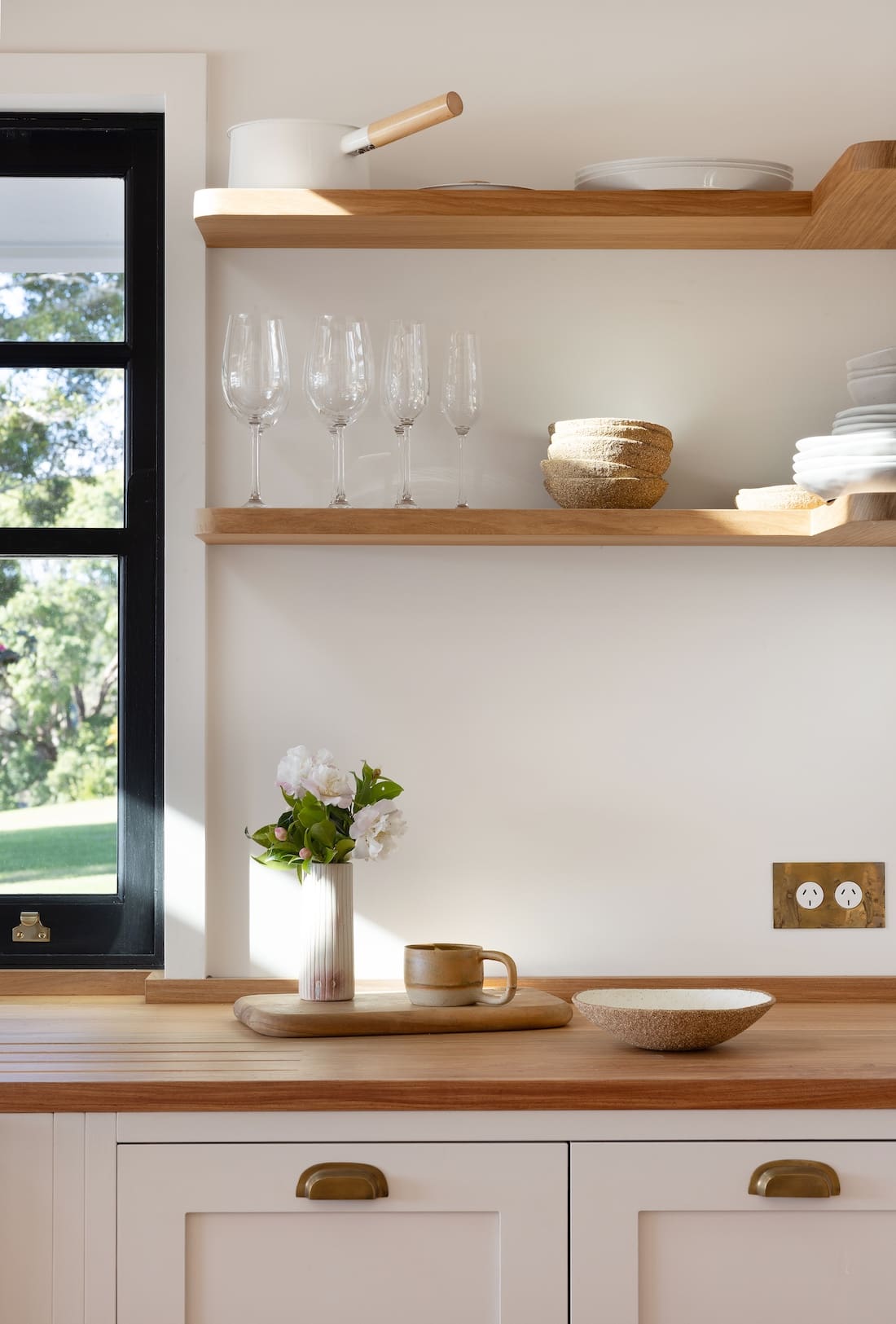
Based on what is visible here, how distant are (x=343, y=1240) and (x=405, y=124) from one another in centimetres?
152

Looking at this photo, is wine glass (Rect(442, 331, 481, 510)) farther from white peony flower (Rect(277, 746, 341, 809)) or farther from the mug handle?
the mug handle

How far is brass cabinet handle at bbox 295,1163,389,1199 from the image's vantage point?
1.52 m

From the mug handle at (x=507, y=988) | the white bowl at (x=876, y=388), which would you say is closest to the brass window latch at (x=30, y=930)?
the mug handle at (x=507, y=988)

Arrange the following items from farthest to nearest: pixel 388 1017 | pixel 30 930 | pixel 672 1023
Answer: pixel 30 930 → pixel 388 1017 → pixel 672 1023

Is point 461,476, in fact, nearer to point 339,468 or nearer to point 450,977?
point 339,468

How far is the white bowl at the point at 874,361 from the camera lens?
1.90m

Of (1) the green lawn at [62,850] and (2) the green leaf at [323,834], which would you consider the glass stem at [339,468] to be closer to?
(2) the green leaf at [323,834]

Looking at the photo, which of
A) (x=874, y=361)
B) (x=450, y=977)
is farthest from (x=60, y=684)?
(x=874, y=361)

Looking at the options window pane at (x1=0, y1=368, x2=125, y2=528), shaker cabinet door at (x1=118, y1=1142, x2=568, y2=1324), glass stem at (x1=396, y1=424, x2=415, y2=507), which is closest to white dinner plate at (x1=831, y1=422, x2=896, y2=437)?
glass stem at (x1=396, y1=424, x2=415, y2=507)

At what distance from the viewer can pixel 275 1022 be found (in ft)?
5.84

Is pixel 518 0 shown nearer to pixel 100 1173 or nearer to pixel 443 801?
pixel 443 801

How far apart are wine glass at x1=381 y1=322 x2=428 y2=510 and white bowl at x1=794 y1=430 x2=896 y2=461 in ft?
1.97

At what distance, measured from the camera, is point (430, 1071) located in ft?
5.18

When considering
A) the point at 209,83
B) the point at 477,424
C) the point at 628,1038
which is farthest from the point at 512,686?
the point at 209,83
